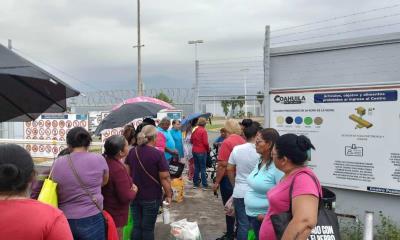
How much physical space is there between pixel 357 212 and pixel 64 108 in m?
3.78

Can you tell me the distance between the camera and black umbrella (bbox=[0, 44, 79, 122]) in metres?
2.47

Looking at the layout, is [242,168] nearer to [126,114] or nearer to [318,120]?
[318,120]

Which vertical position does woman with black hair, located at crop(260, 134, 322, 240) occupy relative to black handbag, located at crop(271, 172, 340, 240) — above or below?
above


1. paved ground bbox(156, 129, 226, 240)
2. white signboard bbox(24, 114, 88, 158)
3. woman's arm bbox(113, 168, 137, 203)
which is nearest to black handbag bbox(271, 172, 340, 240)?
woman's arm bbox(113, 168, 137, 203)

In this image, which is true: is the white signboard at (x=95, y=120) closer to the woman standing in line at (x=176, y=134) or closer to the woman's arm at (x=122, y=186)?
the woman standing in line at (x=176, y=134)

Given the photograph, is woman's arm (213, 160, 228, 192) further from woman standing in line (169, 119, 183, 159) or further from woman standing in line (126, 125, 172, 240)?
woman standing in line (169, 119, 183, 159)

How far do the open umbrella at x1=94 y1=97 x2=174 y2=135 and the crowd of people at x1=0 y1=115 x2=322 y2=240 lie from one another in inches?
48.3

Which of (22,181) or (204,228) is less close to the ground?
(22,181)

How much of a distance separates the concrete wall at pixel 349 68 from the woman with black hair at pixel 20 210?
4268 mm

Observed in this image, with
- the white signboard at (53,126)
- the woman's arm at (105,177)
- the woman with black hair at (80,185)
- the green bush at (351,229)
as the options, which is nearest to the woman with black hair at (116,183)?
the woman's arm at (105,177)

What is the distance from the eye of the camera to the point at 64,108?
3.75m

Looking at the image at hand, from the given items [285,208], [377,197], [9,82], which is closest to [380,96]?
[377,197]

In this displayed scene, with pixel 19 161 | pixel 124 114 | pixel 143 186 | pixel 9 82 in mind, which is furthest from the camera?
pixel 124 114

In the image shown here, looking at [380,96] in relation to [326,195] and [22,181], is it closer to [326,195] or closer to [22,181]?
[326,195]
